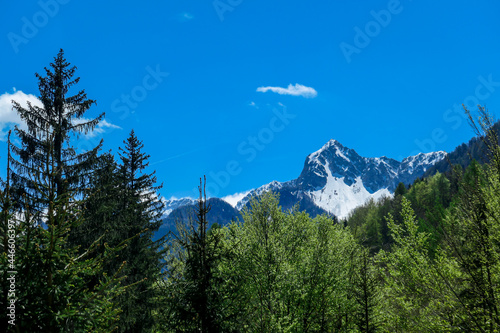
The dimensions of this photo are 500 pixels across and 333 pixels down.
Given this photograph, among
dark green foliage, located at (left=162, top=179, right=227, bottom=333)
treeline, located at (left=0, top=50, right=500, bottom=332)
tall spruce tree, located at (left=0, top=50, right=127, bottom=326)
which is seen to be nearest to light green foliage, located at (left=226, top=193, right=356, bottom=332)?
treeline, located at (left=0, top=50, right=500, bottom=332)

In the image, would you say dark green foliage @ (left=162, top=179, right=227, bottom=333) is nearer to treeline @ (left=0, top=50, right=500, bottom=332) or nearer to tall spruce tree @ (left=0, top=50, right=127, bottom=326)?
treeline @ (left=0, top=50, right=500, bottom=332)

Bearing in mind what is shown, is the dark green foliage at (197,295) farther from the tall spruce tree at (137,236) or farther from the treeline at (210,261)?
the tall spruce tree at (137,236)

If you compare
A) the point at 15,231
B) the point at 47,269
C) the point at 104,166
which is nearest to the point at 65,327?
the point at 47,269

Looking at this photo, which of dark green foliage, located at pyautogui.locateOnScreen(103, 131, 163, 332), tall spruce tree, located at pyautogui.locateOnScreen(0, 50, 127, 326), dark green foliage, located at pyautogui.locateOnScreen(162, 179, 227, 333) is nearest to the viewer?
tall spruce tree, located at pyautogui.locateOnScreen(0, 50, 127, 326)

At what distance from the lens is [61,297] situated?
4488mm

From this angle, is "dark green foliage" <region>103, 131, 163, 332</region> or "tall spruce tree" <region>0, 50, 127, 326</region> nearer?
"tall spruce tree" <region>0, 50, 127, 326</region>

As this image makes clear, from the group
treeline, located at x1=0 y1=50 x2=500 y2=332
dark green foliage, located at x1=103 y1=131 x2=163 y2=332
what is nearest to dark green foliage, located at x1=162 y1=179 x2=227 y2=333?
treeline, located at x1=0 y1=50 x2=500 y2=332

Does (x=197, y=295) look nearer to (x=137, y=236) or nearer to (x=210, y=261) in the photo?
(x=210, y=261)

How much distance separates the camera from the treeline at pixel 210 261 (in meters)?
4.41

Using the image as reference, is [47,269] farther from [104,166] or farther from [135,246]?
[135,246]

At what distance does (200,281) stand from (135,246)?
1330 centimetres

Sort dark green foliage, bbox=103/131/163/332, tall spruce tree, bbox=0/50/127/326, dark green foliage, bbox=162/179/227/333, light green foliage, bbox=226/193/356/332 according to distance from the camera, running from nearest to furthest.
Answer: tall spruce tree, bbox=0/50/127/326 → dark green foliage, bbox=162/179/227/333 → light green foliage, bbox=226/193/356/332 → dark green foliage, bbox=103/131/163/332

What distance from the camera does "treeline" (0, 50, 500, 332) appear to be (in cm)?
441

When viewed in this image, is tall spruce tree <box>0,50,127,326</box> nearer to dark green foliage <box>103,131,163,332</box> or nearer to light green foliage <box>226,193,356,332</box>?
light green foliage <box>226,193,356,332</box>
